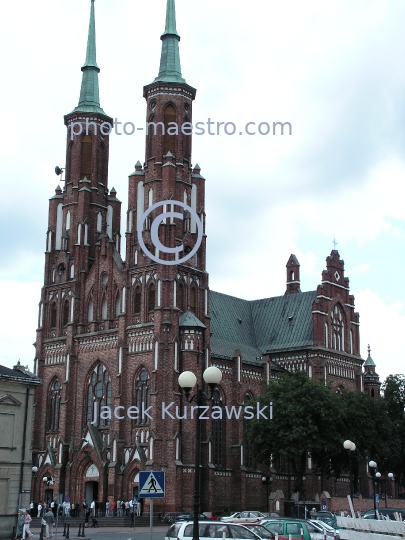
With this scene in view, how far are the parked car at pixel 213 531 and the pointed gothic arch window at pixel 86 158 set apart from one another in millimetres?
55255

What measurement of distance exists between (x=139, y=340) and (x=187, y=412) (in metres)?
7.61

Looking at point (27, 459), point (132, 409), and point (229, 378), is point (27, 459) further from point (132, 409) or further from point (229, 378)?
point (229, 378)

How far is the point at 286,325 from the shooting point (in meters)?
88.0

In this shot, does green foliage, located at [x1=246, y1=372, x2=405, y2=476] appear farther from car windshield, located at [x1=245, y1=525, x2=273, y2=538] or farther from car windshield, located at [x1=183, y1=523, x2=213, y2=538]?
car windshield, located at [x1=183, y1=523, x2=213, y2=538]

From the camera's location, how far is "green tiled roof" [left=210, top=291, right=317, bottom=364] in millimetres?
84438

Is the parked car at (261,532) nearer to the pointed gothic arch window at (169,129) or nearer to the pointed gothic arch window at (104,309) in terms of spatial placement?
the pointed gothic arch window at (104,309)

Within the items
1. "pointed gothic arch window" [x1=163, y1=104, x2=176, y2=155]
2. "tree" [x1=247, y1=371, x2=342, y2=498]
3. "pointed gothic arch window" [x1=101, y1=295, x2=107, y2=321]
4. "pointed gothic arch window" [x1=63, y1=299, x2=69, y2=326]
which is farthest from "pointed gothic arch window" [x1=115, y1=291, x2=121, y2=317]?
"tree" [x1=247, y1=371, x2=342, y2=498]

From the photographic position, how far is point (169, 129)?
2926 inches

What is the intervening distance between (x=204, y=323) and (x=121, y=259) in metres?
10.0

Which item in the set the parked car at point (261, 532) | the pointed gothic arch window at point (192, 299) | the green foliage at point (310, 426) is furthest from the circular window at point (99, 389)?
the parked car at point (261, 532)

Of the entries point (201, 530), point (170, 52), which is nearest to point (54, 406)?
point (170, 52)

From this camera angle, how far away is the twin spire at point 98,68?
76.6 m

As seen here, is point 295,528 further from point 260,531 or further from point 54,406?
point 54,406

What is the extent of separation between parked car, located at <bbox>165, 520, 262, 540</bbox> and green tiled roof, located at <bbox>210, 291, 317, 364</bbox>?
2019 inches
